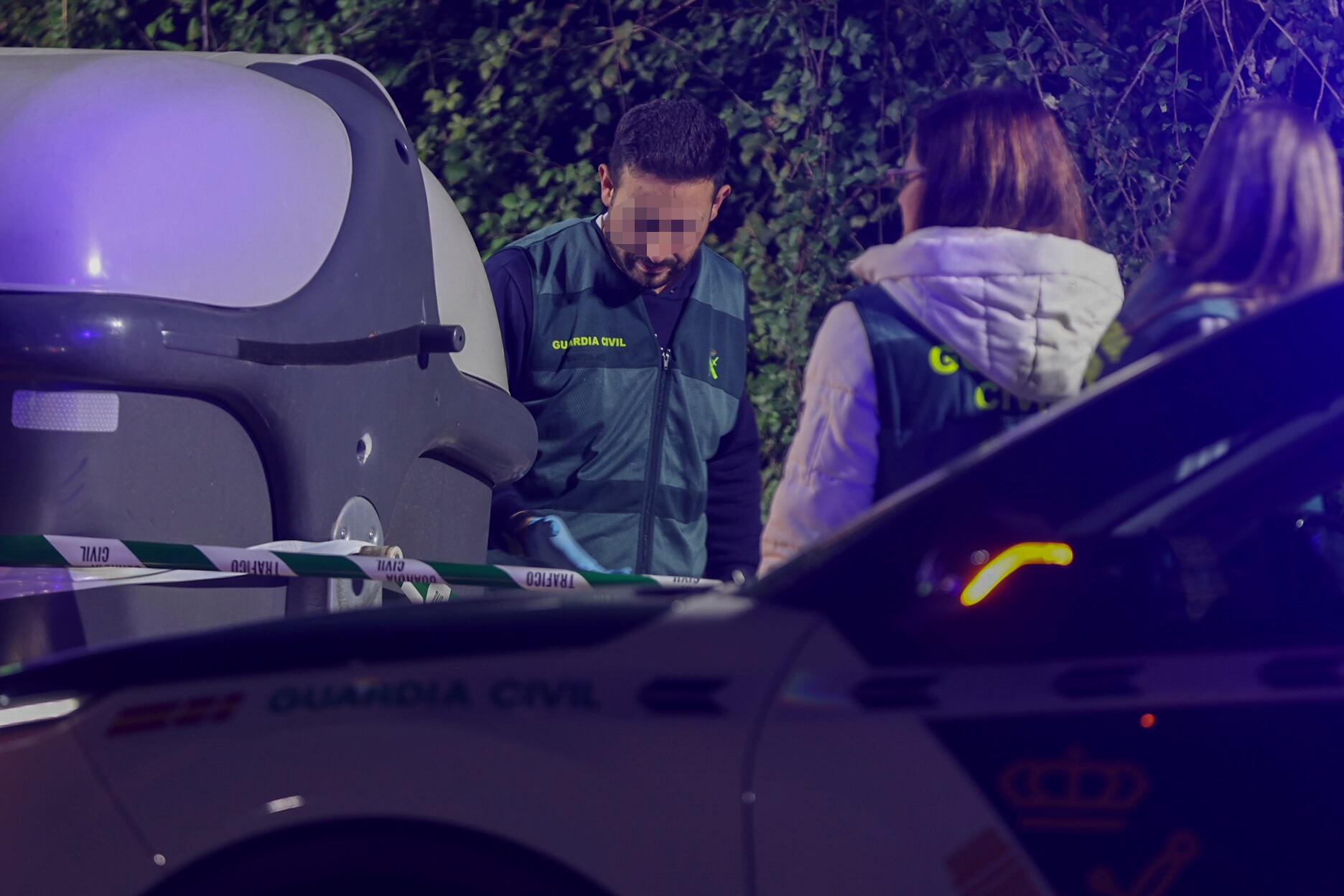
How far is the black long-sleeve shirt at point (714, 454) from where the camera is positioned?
13.4 feet

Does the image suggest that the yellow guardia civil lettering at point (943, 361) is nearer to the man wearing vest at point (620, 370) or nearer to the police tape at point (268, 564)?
the police tape at point (268, 564)

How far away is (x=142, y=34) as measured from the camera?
243 inches

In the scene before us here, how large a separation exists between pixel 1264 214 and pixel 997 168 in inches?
22.4

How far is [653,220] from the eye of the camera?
154 inches

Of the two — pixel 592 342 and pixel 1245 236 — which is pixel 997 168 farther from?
pixel 592 342

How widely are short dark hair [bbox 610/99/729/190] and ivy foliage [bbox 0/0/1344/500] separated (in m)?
1.97

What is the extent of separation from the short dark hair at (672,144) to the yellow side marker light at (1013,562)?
2.27 meters

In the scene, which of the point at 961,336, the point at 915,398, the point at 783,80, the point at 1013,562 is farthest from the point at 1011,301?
the point at 783,80

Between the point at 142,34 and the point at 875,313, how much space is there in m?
4.38

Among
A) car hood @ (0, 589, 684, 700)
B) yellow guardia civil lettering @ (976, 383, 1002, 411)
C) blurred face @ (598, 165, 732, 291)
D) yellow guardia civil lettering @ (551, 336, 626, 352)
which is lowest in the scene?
car hood @ (0, 589, 684, 700)

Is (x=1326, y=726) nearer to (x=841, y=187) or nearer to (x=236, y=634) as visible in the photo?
(x=236, y=634)

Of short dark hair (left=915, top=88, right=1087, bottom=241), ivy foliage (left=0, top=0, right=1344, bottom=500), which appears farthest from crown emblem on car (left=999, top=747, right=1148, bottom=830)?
ivy foliage (left=0, top=0, right=1344, bottom=500)

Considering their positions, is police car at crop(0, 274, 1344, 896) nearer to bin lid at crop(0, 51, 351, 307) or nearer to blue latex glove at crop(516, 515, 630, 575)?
bin lid at crop(0, 51, 351, 307)

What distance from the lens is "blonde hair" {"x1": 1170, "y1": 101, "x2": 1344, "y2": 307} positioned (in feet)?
7.75
